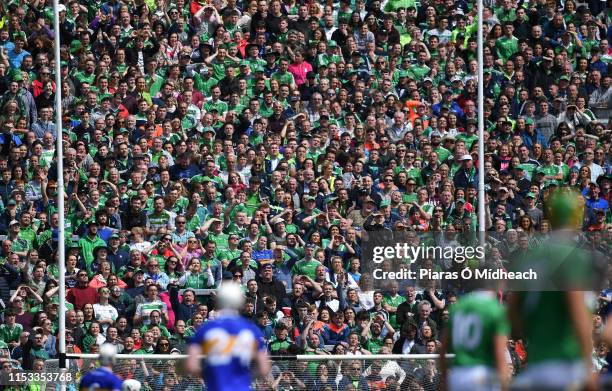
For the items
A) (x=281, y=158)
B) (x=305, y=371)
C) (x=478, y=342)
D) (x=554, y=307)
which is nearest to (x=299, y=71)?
(x=281, y=158)

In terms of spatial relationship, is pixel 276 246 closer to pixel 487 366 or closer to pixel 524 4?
pixel 524 4

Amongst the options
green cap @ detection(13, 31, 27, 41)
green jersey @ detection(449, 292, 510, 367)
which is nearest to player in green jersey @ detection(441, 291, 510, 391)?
green jersey @ detection(449, 292, 510, 367)

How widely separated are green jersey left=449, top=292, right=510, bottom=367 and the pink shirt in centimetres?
1430

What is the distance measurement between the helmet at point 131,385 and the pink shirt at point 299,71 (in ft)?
23.8

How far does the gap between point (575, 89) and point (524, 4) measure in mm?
2389

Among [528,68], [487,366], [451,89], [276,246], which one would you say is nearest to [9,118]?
[276,246]

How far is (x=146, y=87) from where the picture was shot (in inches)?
885

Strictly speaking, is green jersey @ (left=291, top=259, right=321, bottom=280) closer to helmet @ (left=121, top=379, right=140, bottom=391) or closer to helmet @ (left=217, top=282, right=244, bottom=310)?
helmet @ (left=121, top=379, right=140, bottom=391)

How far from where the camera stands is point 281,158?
2161 cm

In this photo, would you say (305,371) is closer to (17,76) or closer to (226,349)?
(17,76)

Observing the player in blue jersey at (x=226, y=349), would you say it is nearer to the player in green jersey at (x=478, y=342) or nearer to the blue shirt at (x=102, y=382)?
the player in green jersey at (x=478, y=342)

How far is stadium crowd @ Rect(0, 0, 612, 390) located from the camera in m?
19.4

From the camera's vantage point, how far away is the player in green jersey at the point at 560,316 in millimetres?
7996

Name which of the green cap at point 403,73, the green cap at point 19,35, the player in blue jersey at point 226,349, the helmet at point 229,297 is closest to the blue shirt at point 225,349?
the player in blue jersey at point 226,349
